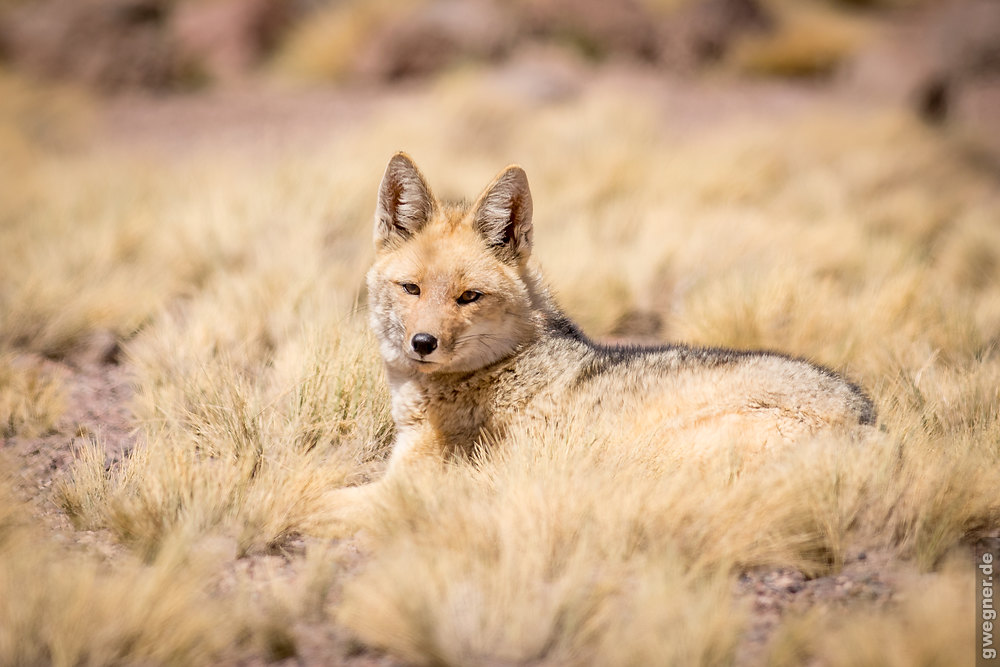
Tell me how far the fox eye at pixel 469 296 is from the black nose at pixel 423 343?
0.29 metres

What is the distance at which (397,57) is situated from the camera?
13984 millimetres

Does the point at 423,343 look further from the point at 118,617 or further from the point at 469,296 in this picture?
the point at 118,617

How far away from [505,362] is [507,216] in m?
0.68

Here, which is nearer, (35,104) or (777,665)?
(777,665)

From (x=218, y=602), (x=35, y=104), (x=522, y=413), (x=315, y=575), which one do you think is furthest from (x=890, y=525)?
(x=35, y=104)

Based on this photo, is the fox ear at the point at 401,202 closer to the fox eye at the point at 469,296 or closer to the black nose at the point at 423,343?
the fox eye at the point at 469,296

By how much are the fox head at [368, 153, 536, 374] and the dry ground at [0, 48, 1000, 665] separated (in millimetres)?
480

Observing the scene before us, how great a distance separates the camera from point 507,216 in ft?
11.7

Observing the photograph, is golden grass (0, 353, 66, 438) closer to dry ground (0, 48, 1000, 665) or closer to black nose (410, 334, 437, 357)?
dry ground (0, 48, 1000, 665)

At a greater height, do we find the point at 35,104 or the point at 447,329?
the point at 35,104

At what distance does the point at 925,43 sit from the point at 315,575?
14.5m

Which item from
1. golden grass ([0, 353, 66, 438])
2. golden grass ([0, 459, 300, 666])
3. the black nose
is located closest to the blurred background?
golden grass ([0, 353, 66, 438])

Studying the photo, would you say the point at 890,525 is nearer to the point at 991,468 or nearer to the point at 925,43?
the point at 991,468

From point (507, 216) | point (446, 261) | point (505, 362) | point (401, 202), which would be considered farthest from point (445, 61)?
point (505, 362)
